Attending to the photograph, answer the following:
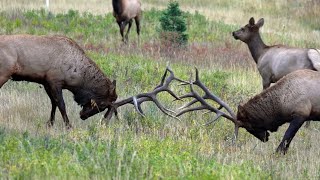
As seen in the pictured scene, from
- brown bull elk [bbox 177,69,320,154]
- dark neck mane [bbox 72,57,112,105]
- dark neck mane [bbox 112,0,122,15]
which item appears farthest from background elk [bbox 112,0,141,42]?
brown bull elk [bbox 177,69,320,154]

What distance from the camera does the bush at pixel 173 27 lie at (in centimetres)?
2008

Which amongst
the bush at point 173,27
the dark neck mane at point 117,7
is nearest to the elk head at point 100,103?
the bush at point 173,27

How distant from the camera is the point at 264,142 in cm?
1001

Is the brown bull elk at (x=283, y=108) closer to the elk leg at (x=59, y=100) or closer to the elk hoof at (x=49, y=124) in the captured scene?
the elk leg at (x=59, y=100)

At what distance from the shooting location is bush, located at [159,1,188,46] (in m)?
20.1

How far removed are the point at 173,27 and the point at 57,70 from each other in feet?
34.4

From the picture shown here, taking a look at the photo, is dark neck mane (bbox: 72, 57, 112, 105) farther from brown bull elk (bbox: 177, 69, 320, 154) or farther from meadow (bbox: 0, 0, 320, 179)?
brown bull elk (bbox: 177, 69, 320, 154)

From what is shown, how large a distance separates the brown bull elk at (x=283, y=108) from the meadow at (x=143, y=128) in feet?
0.85

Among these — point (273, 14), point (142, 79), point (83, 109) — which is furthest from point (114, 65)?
point (273, 14)

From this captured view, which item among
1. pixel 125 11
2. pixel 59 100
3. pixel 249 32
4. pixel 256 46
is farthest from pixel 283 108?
pixel 125 11

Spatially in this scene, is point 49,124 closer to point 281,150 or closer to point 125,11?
point 281,150

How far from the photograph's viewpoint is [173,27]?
67.3ft

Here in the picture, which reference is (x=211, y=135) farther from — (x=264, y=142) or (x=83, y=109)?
(x=83, y=109)

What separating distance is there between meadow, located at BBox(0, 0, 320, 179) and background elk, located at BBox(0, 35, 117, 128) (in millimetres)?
351
